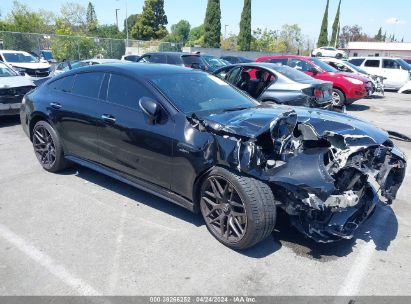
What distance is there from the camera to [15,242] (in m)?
3.52

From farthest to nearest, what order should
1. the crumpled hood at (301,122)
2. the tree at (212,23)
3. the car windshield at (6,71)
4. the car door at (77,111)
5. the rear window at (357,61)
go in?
the tree at (212,23), the rear window at (357,61), the car windshield at (6,71), the car door at (77,111), the crumpled hood at (301,122)

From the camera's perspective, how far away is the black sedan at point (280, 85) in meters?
8.12

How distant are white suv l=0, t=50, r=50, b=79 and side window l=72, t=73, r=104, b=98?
41.6 ft

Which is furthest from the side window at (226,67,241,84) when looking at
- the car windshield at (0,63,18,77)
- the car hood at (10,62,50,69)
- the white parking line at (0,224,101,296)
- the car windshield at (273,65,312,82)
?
the car hood at (10,62,50,69)

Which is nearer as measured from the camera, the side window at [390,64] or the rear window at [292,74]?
the rear window at [292,74]

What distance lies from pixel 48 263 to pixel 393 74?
19.2 meters

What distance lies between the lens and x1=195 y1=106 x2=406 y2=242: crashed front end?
3.04m

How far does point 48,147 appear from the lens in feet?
17.4

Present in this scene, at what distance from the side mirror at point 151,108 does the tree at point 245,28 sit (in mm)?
43304

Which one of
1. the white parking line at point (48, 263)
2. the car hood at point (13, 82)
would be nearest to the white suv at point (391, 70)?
the car hood at point (13, 82)

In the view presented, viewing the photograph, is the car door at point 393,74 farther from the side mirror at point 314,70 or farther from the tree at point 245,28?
the tree at point 245,28

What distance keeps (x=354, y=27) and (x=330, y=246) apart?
9080cm

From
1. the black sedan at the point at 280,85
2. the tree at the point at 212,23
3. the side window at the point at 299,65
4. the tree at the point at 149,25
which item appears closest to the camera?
the black sedan at the point at 280,85

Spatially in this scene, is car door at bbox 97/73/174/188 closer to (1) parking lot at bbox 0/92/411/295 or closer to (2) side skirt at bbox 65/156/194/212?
(2) side skirt at bbox 65/156/194/212
